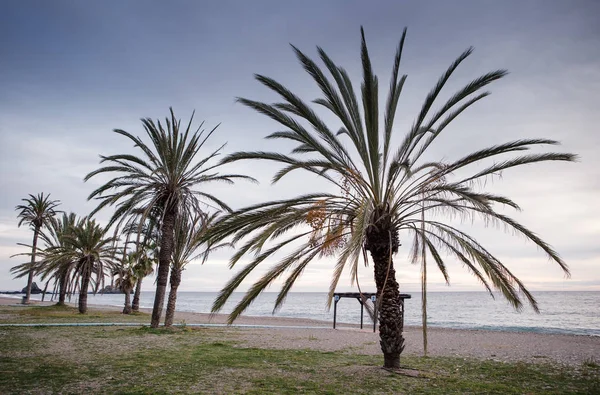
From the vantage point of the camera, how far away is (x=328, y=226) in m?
9.79

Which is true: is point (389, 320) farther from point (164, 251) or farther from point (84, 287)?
point (84, 287)

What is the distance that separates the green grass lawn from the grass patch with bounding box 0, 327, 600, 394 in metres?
0.02

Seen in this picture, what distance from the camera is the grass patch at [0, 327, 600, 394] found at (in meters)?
→ 7.86

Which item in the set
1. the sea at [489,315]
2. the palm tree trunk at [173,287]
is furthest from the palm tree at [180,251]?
the sea at [489,315]

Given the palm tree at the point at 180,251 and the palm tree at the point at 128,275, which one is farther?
the palm tree at the point at 128,275

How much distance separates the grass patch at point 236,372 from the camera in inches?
310

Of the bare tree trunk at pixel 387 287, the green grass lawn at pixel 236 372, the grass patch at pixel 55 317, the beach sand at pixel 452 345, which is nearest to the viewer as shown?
the green grass lawn at pixel 236 372

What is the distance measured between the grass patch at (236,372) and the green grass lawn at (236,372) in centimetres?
2

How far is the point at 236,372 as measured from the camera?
9.50 m

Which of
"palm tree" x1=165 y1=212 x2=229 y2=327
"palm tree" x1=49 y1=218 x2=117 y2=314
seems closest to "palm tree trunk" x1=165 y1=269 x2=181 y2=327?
"palm tree" x1=165 y1=212 x2=229 y2=327

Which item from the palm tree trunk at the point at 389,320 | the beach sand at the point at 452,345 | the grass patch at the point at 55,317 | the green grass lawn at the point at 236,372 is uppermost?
the palm tree trunk at the point at 389,320

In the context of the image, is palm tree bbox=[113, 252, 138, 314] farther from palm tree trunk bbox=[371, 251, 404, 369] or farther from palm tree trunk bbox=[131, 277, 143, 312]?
palm tree trunk bbox=[371, 251, 404, 369]

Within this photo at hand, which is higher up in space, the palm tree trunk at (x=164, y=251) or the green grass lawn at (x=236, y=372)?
the palm tree trunk at (x=164, y=251)

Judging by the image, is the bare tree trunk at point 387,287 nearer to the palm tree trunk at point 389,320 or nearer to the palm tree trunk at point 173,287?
the palm tree trunk at point 389,320
